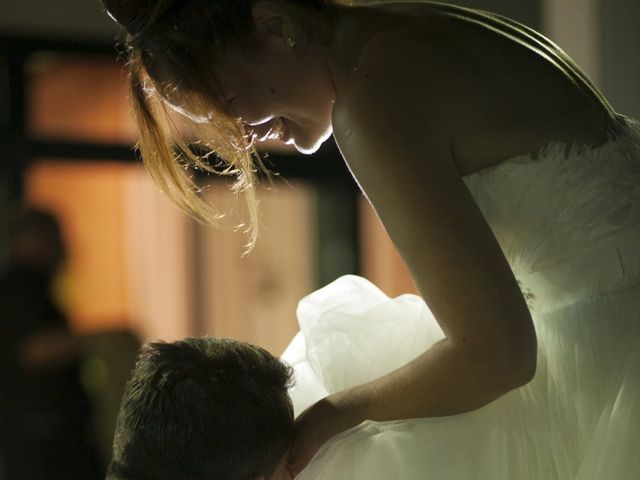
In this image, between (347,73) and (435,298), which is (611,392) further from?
(347,73)

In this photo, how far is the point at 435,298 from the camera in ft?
2.91

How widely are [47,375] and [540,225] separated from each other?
2819 millimetres

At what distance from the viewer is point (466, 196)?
885mm

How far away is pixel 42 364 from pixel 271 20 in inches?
108

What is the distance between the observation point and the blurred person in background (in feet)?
11.2

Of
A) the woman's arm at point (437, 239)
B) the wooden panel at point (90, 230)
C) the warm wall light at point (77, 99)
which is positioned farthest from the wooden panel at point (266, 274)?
the woman's arm at point (437, 239)

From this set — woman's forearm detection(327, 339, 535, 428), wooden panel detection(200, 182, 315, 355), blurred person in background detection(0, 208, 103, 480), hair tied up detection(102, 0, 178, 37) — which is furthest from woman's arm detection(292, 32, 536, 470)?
wooden panel detection(200, 182, 315, 355)

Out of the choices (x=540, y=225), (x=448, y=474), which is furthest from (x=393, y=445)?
(x=540, y=225)

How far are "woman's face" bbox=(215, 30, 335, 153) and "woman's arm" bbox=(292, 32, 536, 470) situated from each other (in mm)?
121

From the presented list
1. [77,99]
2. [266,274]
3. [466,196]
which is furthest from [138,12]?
[266,274]

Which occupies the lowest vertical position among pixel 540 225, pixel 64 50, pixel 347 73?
pixel 540 225

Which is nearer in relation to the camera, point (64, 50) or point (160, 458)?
point (160, 458)

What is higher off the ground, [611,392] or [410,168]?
[410,168]

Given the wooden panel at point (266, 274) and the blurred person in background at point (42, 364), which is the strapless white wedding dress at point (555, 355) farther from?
the wooden panel at point (266, 274)
